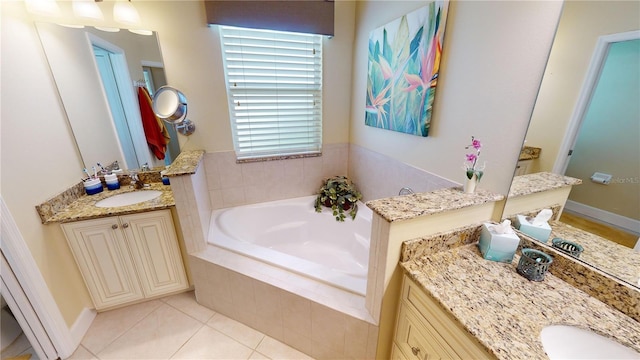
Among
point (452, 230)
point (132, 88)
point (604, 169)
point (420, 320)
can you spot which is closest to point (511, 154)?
point (604, 169)

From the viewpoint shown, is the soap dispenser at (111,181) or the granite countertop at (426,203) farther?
the soap dispenser at (111,181)

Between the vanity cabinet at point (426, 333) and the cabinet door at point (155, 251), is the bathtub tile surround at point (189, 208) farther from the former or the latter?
the vanity cabinet at point (426, 333)

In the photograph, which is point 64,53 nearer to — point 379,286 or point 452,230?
point 379,286

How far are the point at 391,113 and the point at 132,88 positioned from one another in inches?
76.8

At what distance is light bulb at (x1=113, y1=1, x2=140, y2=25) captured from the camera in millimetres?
1554

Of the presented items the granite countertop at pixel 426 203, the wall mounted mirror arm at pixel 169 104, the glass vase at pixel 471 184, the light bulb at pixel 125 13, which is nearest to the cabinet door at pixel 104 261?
the wall mounted mirror arm at pixel 169 104

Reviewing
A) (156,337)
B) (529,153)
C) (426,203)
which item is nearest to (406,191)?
(426,203)

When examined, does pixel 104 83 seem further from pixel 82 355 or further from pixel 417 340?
pixel 417 340

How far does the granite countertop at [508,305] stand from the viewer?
70cm

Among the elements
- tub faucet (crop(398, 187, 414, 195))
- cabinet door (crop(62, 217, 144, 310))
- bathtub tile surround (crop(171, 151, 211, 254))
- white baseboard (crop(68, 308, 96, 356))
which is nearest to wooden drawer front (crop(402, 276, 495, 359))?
tub faucet (crop(398, 187, 414, 195))

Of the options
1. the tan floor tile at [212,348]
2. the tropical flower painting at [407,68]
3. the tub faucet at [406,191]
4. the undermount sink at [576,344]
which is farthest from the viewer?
the tub faucet at [406,191]

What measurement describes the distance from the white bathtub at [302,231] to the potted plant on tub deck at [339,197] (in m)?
0.07

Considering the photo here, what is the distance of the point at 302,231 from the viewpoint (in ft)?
7.63

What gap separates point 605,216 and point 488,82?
69cm
